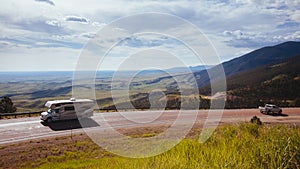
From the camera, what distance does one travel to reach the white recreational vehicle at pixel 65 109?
86.7ft

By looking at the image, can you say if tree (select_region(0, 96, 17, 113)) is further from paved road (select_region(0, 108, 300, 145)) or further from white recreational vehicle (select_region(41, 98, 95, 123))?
white recreational vehicle (select_region(41, 98, 95, 123))

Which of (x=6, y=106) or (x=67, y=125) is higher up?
(x=6, y=106)

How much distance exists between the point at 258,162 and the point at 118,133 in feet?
55.0

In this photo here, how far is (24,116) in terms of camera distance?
31516 mm

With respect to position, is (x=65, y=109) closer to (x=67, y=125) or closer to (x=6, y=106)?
(x=67, y=125)

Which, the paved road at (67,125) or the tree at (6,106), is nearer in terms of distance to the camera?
the paved road at (67,125)

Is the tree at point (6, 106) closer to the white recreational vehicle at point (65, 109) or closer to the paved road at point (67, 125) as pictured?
the paved road at point (67, 125)

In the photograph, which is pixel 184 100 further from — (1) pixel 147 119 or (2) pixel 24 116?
(2) pixel 24 116

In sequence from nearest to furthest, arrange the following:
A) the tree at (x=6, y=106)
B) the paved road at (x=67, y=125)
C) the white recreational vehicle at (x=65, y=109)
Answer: the paved road at (x=67, y=125), the white recreational vehicle at (x=65, y=109), the tree at (x=6, y=106)

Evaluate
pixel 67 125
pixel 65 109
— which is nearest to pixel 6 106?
pixel 65 109

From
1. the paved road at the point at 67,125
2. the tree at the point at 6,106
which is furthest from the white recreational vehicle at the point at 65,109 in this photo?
the tree at the point at 6,106

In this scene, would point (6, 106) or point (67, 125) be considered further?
point (6, 106)

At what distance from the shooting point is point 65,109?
26953 mm

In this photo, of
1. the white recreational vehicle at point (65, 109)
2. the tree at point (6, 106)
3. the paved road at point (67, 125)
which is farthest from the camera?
the tree at point (6, 106)
